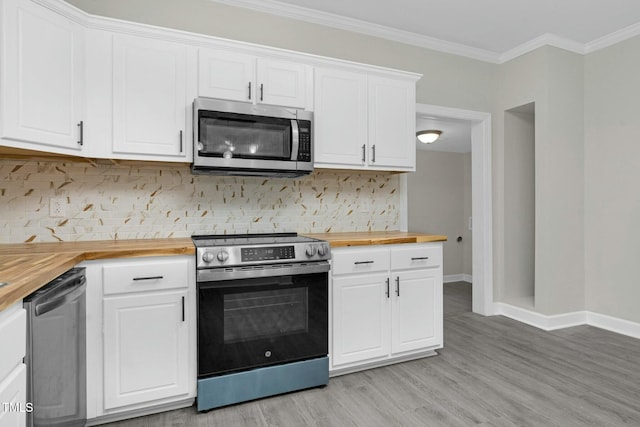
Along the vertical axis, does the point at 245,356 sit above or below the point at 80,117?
below

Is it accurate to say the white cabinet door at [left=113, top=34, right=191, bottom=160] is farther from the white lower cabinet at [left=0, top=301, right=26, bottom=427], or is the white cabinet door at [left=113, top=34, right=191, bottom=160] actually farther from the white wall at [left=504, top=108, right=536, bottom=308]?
the white wall at [left=504, top=108, right=536, bottom=308]

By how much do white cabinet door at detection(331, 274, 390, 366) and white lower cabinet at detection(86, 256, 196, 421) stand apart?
2.95 feet

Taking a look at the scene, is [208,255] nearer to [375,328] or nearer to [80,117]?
[80,117]

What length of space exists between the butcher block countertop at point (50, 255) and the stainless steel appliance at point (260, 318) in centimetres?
21

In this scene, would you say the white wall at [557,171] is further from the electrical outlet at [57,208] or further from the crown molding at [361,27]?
the electrical outlet at [57,208]

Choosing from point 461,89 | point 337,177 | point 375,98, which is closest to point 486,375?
point 337,177

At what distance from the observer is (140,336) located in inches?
78.6

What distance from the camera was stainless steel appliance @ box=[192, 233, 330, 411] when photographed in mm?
2086

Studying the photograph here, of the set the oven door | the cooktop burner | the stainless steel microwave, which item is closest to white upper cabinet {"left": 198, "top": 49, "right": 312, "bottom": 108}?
the stainless steel microwave

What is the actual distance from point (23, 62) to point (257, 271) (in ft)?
5.18

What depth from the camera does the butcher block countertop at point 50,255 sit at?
49.9 inches

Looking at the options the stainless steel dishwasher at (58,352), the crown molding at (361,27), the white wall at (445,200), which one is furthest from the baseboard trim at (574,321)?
the stainless steel dishwasher at (58,352)

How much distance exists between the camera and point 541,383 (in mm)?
2428

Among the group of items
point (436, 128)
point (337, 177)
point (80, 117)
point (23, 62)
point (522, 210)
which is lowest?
point (522, 210)
